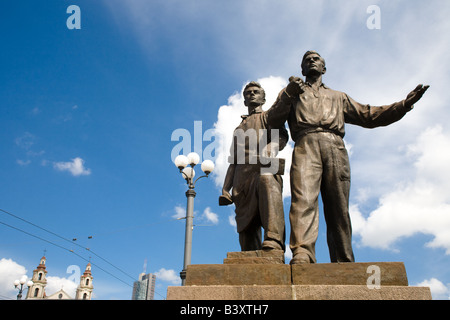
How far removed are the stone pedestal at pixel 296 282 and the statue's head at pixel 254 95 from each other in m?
2.72

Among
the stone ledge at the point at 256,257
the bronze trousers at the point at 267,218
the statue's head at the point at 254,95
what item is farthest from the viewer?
the statue's head at the point at 254,95

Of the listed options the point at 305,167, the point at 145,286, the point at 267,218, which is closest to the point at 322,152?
the point at 305,167

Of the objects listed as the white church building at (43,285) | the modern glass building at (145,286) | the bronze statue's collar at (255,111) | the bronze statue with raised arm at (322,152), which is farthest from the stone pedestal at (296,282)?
the white church building at (43,285)

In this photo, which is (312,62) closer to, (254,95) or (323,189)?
(254,95)

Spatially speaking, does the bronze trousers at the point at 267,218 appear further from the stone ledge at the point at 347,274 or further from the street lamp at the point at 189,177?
the street lamp at the point at 189,177

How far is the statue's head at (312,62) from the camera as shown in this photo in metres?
5.61

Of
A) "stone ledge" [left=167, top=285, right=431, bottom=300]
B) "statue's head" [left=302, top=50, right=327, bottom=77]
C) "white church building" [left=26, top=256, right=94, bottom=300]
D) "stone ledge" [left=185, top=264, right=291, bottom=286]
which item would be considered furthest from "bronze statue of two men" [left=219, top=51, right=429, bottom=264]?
"white church building" [left=26, top=256, right=94, bottom=300]

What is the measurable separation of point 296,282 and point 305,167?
1.56 m

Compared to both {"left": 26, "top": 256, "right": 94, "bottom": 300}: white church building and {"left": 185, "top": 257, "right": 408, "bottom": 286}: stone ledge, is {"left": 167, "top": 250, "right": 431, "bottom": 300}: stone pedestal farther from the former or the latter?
{"left": 26, "top": 256, "right": 94, "bottom": 300}: white church building

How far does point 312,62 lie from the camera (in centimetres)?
562

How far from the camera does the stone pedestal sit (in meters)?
3.66

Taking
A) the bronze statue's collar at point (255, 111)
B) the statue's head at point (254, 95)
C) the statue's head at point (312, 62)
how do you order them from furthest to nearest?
the statue's head at point (254, 95) → the bronze statue's collar at point (255, 111) → the statue's head at point (312, 62)

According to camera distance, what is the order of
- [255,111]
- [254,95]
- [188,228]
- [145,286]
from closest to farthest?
[255,111]
[254,95]
[188,228]
[145,286]
